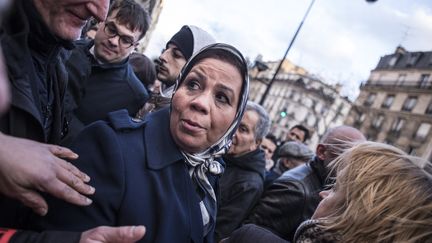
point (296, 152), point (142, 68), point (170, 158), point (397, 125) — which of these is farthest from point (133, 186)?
point (397, 125)

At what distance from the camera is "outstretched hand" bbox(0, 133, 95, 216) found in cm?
104

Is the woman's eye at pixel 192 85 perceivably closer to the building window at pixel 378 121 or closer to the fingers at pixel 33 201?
the fingers at pixel 33 201

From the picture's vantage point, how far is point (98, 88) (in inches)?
112

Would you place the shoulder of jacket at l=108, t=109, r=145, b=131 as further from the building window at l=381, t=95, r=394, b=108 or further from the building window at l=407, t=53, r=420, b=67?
the building window at l=407, t=53, r=420, b=67

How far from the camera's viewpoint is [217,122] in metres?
1.77

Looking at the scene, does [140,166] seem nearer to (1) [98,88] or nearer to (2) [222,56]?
(2) [222,56]

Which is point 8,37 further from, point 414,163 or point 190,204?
point 414,163

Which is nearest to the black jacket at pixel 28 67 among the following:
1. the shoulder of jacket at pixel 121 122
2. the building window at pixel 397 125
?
the shoulder of jacket at pixel 121 122

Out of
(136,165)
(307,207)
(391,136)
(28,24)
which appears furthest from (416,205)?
(391,136)

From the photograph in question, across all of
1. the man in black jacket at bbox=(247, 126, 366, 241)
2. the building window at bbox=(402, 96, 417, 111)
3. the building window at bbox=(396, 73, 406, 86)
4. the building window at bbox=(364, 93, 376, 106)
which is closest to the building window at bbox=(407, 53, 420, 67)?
the building window at bbox=(396, 73, 406, 86)

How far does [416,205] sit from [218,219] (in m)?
1.76

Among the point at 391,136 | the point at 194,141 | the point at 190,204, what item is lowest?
the point at 190,204

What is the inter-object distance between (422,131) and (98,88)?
133 feet

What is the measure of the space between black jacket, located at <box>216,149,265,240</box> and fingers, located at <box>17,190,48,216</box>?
188 cm
